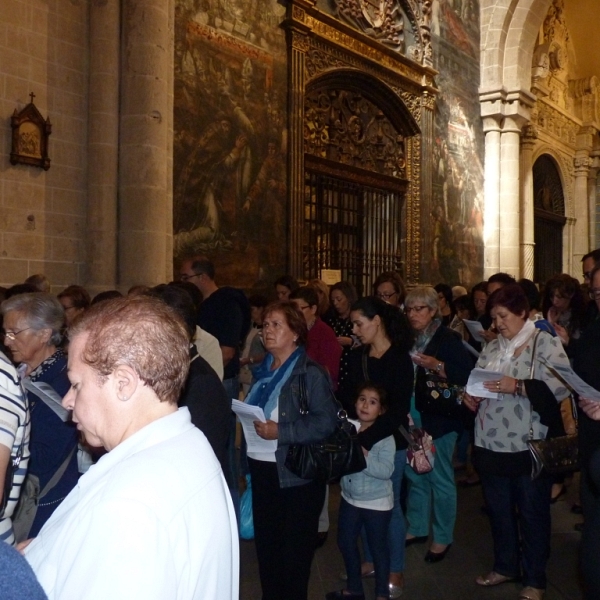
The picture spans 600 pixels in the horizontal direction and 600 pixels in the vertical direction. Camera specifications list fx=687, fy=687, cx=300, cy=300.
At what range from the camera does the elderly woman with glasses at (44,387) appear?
266 centimetres

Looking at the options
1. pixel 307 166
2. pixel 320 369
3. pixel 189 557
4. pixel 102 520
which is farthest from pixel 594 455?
pixel 307 166

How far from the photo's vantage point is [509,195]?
1573 centimetres

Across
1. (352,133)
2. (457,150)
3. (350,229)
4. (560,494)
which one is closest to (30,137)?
(560,494)

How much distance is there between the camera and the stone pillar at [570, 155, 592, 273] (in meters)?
20.8

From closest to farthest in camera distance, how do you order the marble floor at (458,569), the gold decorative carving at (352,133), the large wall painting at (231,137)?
the marble floor at (458,569)
the large wall painting at (231,137)
the gold decorative carving at (352,133)

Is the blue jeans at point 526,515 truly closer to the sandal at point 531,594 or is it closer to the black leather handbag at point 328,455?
the sandal at point 531,594

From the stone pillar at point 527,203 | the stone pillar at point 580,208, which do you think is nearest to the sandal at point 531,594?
the stone pillar at point 527,203

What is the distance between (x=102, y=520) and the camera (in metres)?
1.17

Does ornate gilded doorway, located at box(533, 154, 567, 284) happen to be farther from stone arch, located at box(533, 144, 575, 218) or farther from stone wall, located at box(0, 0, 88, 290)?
stone wall, located at box(0, 0, 88, 290)

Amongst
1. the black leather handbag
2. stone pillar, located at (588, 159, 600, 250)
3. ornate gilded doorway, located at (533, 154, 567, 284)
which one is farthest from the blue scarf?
stone pillar, located at (588, 159, 600, 250)

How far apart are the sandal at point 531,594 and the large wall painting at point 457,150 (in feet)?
33.4

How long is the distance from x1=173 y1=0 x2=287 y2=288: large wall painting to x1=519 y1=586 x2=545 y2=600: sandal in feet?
17.8

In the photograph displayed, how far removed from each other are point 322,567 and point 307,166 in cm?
735

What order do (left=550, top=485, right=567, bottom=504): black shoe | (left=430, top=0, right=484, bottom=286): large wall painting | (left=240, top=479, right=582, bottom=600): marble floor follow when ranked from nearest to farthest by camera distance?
(left=240, top=479, right=582, bottom=600): marble floor, (left=550, top=485, right=567, bottom=504): black shoe, (left=430, top=0, right=484, bottom=286): large wall painting
